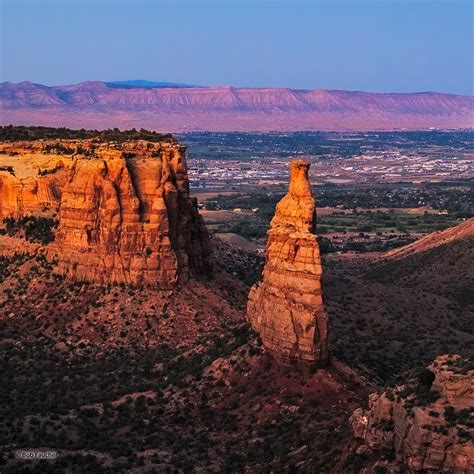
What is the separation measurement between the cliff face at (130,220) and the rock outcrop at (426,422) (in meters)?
21.9

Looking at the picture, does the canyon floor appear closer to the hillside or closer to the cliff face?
the hillside

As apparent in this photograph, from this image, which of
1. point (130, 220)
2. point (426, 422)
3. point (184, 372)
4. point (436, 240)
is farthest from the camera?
point (436, 240)

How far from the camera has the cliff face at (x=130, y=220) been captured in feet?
156

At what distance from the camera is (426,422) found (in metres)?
23.6

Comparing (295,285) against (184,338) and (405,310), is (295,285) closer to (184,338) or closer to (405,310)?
(184,338)

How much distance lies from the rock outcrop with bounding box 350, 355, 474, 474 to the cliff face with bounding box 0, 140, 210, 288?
71.9 feet

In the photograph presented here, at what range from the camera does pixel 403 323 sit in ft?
165

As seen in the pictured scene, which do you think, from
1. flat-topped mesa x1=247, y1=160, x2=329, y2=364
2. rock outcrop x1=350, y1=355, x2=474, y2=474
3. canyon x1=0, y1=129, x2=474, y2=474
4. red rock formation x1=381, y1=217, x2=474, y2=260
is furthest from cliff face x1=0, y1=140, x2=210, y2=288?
red rock formation x1=381, y1=217, x2=474, y2=260

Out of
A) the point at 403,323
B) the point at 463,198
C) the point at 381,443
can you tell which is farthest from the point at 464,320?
the point at 463,198

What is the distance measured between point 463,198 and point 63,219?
10818 cm

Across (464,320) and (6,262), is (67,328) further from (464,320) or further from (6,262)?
(464,320)

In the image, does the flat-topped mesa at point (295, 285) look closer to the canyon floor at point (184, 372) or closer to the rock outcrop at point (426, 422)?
the canyon floor at point (184, 372)

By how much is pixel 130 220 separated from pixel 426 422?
85.3 ft

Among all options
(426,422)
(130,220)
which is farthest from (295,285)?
(130,220)
